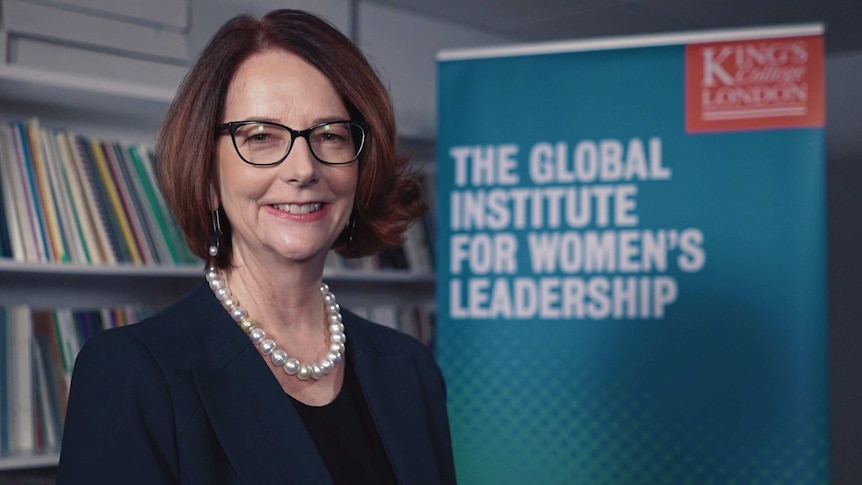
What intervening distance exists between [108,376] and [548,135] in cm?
207

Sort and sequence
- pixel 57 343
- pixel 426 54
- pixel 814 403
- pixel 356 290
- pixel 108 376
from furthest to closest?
pixel 426 54 < pixel 356 290 < pixel 57 343 < pixel 814 403 < pixel 108 376

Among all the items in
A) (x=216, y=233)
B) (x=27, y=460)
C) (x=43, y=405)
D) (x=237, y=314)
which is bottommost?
(x=27, y=460)

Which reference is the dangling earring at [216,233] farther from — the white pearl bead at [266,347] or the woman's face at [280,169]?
the white pearl bead at [266,347]

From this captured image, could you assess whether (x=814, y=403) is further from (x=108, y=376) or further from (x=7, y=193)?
(x=7, y=193)

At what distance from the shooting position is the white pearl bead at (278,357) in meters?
1.21

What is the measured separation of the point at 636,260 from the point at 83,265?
166cm

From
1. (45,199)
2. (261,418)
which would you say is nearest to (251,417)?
(261,418)

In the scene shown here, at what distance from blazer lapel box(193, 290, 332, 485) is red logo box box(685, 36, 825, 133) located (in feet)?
6.33

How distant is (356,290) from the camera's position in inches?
162

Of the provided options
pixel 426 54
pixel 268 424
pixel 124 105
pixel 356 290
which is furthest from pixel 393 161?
pixel 426 54

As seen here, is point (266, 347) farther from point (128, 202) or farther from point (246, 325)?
point (128, 202)

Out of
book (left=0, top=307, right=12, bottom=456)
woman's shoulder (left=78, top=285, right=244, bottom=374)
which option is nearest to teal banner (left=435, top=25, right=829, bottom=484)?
book (left=0, top=307, right=12, bottom=456)

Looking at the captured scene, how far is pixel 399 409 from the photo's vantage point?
131cm

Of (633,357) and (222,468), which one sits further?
(633,357)
